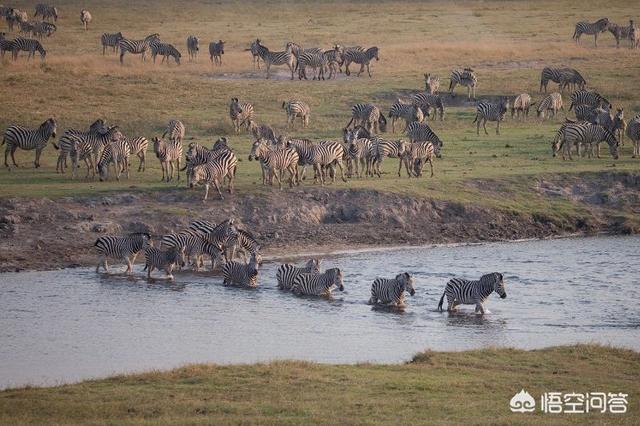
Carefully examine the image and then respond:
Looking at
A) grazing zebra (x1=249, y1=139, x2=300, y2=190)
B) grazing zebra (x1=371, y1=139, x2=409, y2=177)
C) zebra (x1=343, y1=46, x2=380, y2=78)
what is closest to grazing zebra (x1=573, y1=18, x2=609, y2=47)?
Result: zebra (x1=343, y1=46, x2=380, y2=78)

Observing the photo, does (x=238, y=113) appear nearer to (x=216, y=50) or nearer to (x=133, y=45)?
(x=216, y=50)

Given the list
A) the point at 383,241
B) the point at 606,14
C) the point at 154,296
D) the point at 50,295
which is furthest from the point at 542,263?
the point at 606,14

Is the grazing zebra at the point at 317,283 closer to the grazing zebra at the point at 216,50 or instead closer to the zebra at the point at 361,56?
the zebra at the point at 361,56

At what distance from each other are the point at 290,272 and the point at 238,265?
3.52 feet

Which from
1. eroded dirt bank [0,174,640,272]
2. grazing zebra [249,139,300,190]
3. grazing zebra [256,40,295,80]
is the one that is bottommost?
eroded dirt bank [0,174,640,272]

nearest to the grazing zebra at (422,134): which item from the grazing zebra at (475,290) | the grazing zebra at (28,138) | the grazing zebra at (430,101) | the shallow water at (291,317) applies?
the grazing zebra at (430,101)

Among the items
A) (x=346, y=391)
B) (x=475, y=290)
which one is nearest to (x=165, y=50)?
(x=475, y=290)

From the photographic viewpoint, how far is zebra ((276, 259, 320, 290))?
22.4 meters

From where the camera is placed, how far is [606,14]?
61.8m

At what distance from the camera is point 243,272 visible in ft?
74.7

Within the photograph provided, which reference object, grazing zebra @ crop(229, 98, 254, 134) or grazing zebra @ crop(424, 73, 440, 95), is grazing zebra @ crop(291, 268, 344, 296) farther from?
grazing zebra @ crop(424, 73, 440, 95)

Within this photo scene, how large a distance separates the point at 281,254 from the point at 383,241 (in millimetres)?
2507

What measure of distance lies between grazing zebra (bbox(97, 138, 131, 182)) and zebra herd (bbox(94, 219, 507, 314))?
14.3ft

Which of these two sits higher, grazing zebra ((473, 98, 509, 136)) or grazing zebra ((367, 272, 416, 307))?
grazing zebra ((473, 98, 509, 136))
